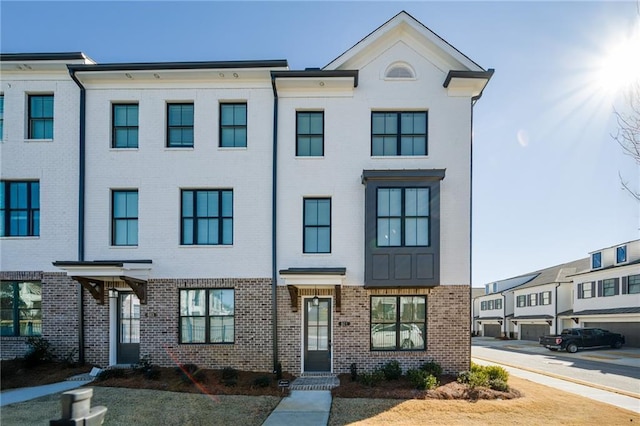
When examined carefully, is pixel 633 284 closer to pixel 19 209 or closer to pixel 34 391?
pixel 34 391

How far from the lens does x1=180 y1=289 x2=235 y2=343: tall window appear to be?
12922 millimetres

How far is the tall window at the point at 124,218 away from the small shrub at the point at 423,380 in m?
9.56

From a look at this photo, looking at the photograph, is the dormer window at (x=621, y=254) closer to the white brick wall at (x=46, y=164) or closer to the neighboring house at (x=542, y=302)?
the neighboring house at (x=542, y=302)

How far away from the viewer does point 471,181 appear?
1305 cm

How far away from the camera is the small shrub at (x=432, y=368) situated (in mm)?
12063

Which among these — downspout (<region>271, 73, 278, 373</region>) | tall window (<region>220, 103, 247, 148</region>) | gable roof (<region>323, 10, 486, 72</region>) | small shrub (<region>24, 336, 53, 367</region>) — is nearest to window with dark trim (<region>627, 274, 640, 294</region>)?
gable roof (<region>323, 10, 486, 72</region>)

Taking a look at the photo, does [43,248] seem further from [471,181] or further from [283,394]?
[471,181]

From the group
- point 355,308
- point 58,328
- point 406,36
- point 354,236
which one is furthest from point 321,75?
point 58,328

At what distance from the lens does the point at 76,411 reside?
313 cm

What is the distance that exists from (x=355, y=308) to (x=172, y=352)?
235 inches

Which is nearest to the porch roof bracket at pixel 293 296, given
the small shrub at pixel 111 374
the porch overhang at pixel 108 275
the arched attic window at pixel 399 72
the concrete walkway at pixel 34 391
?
the porch overhang at pixel 108 275

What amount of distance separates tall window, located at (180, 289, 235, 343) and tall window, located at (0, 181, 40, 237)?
215 inches

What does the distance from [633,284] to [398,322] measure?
2473 centimetres

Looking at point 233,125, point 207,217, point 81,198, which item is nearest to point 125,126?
point 81,198
